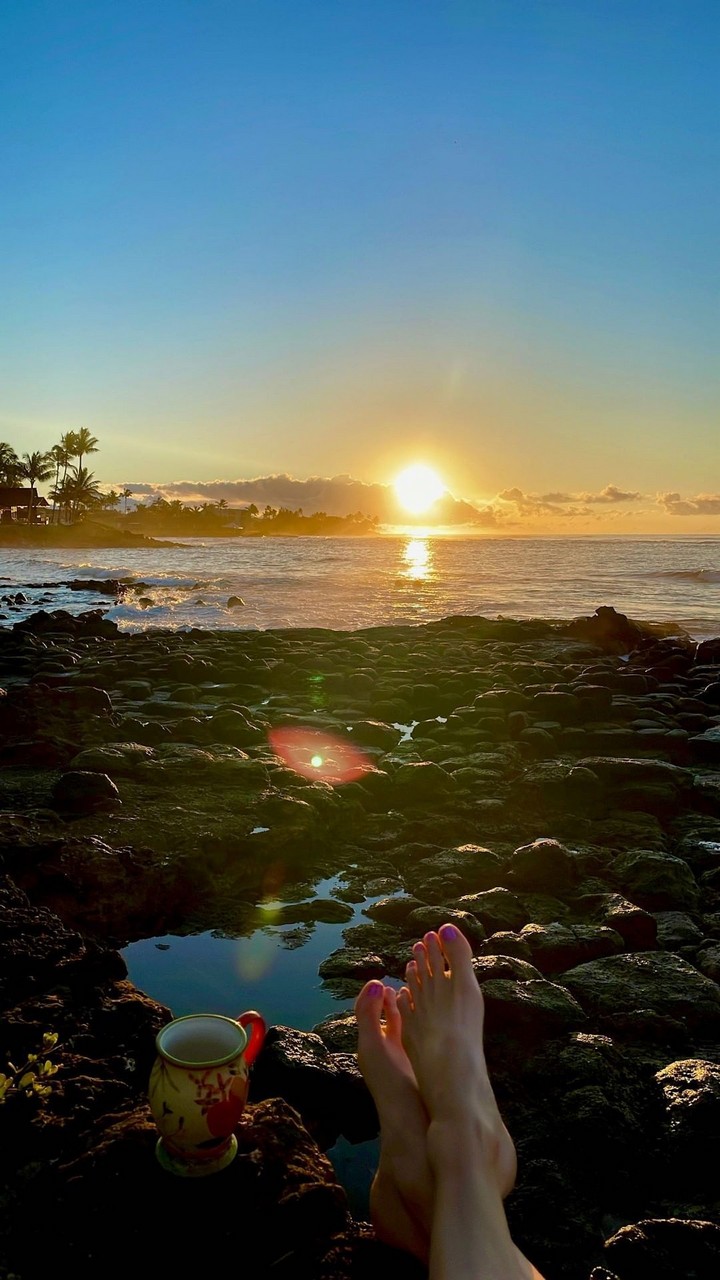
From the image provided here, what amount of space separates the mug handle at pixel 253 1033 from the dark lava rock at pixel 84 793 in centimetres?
298

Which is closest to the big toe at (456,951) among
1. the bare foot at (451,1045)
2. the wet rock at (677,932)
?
the bare foot at (451,1045)

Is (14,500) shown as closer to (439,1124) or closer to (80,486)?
(80,486)

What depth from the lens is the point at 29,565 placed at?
4459cm

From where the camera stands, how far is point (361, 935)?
409 centimetres

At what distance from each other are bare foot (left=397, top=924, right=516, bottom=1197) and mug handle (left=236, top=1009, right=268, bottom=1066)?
0.48 m

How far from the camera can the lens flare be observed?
21.1ft

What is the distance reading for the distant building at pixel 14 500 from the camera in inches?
2707

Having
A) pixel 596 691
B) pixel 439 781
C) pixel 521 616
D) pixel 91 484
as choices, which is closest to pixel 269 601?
pixel 521 616

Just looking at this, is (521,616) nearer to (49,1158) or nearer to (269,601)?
(269,601)

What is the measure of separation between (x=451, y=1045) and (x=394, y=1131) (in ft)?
1.01

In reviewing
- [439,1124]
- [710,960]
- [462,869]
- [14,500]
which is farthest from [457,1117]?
[14,500]

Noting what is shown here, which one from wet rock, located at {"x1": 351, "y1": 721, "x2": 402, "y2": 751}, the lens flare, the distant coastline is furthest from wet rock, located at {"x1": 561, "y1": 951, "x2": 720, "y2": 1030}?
the distant coastline

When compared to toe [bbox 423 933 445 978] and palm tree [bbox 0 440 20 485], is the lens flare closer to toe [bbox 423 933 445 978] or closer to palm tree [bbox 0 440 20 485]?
toe [bbox 423 933 445 978]

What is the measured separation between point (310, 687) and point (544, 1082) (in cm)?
772
